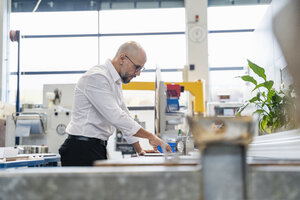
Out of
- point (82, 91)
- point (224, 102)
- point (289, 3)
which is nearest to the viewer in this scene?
point (289, 3)

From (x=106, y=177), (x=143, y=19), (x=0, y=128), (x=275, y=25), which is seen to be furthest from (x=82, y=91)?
(x=143, y=19)

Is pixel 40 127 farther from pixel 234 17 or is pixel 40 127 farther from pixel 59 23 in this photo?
pixel 234 17

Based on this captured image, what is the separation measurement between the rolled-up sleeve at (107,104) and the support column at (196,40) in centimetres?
479

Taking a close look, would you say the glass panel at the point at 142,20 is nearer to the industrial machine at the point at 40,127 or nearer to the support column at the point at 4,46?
the support column at the point at 4,46

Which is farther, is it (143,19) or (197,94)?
(143,19)

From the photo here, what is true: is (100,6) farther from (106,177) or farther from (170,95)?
(106,177)

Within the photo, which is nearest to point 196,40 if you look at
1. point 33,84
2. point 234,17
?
point 234,17

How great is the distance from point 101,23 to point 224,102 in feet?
11.0

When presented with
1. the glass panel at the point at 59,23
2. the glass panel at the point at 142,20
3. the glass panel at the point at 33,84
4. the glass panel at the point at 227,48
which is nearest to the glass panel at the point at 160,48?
the glass panel at the point at 142,20

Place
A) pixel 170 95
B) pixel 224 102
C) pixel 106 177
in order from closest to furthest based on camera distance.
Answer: pixel 106 177 < pixel 170 95 < pixel 224 102

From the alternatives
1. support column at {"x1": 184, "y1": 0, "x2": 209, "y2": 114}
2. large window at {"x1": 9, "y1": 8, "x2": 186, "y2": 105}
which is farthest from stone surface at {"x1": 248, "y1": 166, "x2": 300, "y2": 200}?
large window at {"x1": 9, "y1": 8, "x2": 186, "y2": 105}

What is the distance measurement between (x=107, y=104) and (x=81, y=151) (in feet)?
1.07

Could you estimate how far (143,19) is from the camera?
7.21 metres

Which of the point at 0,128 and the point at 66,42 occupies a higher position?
the point at 66,42
